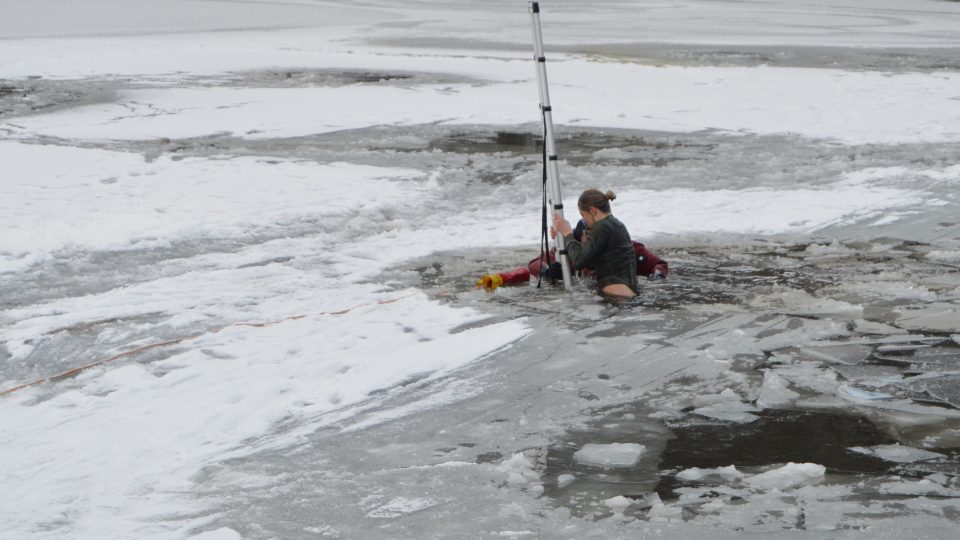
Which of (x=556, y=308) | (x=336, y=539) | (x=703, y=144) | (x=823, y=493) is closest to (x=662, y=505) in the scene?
(x=823, y=493)

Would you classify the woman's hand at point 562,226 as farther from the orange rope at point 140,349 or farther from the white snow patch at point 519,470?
the white snow patch at point 519,470

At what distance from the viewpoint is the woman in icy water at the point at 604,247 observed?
25.8 ft

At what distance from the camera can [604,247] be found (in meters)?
7.88

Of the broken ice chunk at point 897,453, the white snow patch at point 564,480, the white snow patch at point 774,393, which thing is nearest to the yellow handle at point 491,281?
the white snow patch at point 774,393

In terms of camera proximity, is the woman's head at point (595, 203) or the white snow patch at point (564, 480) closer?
the white snow patch at point (564, 480)

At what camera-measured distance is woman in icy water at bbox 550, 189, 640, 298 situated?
7.88 metres

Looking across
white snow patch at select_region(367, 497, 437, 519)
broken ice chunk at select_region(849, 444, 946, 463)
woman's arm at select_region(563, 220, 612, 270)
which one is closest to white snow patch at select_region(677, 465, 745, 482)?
broken ice chunk at select_region(849, 444, 946, 463)

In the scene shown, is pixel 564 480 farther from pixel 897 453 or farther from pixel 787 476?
pixel 897 453

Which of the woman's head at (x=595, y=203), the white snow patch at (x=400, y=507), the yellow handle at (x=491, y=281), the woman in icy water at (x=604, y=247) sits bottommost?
the white snow patch at (x=400, y=507)

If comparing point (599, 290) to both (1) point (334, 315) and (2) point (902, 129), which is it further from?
(2) point (902, 129)

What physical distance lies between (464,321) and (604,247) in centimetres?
113

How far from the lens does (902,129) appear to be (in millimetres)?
15102

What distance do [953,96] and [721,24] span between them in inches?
578

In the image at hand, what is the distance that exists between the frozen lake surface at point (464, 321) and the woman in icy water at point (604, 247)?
0.18 metres
